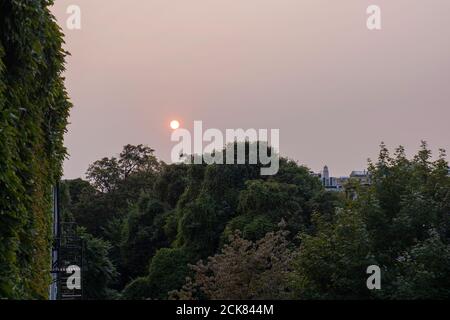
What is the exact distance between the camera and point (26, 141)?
720 centimetres

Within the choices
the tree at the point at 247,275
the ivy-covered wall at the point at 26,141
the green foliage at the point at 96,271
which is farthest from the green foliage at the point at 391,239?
the green foliage at the point at 96,271

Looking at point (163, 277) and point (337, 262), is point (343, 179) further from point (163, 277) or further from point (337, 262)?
point (337, 262)

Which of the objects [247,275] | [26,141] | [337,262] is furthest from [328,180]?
[26,141]

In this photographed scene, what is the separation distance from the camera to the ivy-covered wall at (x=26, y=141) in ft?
19.4

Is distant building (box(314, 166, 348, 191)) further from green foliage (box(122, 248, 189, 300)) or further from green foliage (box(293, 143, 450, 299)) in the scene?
green foliage (box(293, 143, 450, 299))

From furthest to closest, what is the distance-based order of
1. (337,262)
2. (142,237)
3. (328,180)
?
(328,180), (142,237), (337,262)

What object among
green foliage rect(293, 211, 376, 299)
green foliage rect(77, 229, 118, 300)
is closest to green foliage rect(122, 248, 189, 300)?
green foliage rect(77, 229, 118, 300)

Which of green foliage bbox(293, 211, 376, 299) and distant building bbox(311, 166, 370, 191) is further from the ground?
distant building bbox(311, 166, 370, 191)

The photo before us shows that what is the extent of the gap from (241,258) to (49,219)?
39.2 ft

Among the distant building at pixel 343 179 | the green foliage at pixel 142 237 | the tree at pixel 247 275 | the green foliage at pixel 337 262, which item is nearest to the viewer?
the green foliage at pixel 337 262

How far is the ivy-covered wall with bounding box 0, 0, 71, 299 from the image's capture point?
19.4ft

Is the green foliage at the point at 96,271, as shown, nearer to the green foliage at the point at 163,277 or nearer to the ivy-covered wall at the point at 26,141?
the green foliage at the point at 163,277

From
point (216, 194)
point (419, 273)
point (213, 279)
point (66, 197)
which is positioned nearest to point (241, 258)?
point (213, 279)
